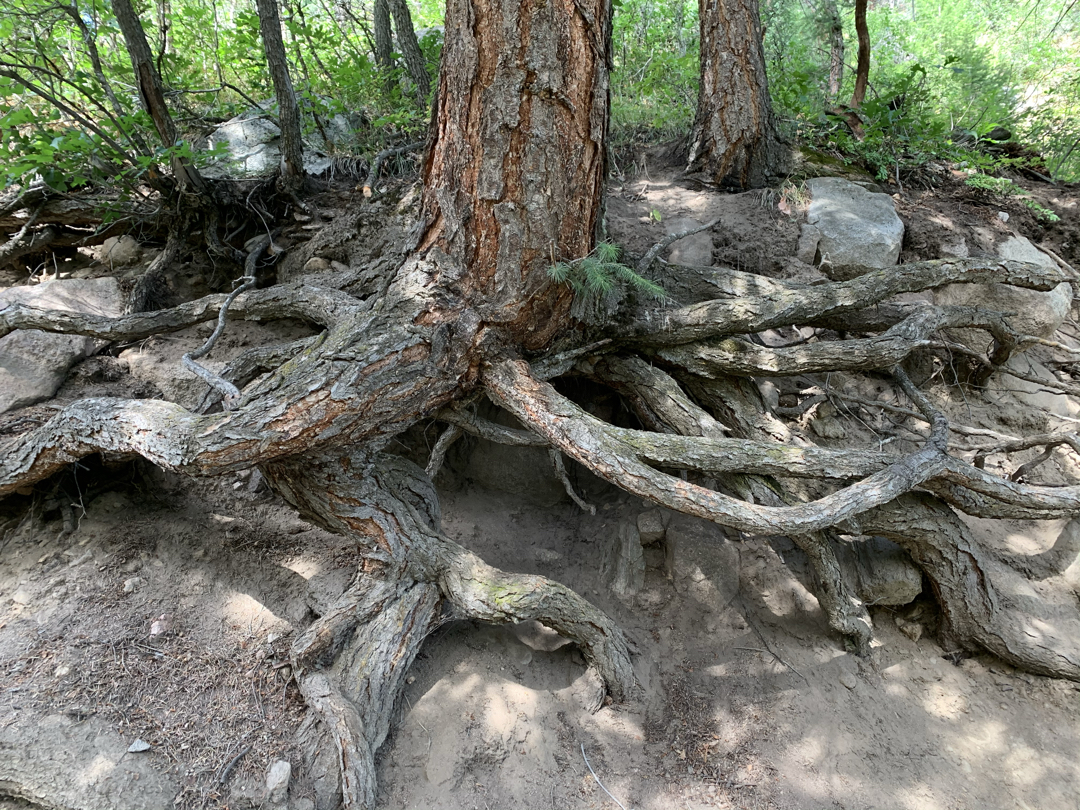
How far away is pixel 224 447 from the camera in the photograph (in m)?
2.65

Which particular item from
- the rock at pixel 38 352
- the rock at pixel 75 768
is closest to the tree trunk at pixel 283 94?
the rock at pixel 38 352

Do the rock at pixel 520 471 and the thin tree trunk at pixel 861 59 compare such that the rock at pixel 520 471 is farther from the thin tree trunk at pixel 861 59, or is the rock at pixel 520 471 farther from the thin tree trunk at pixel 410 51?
the thin tree trunk at pixel 861 59

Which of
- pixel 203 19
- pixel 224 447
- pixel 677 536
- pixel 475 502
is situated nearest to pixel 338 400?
pixel 224 447

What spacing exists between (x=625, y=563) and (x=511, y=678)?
1055mm

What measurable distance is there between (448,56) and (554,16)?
496 millimetres

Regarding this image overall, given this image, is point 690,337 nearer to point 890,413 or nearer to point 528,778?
point 890,413

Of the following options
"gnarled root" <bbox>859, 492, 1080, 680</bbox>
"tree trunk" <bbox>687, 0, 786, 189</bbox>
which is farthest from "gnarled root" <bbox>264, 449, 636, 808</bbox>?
"tree trunk" <bbox>687, 0, 786, 189</bbox>

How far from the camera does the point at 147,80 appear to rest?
13.0ft

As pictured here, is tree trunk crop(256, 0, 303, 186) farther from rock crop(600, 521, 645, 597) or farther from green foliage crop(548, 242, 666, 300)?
rock crop(600, 521, 645, 597)

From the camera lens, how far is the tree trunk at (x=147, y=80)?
3.82 m

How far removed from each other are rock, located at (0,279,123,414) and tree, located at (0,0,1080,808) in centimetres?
43

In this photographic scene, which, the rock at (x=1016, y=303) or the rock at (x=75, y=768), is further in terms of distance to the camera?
the rock at (x=1016, y=303)

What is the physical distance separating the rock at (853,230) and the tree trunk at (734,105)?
0.60 m

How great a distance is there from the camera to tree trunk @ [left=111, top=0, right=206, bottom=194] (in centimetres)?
382
